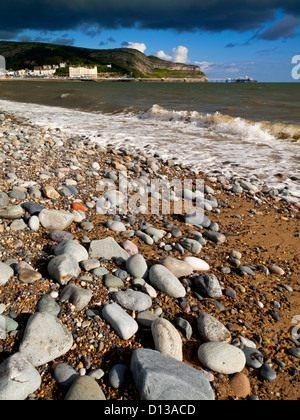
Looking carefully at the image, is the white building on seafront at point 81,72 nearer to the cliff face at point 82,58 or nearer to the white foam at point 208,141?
the cliff face at point 82,58

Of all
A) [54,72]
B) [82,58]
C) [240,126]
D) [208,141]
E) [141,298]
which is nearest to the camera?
[141,298]

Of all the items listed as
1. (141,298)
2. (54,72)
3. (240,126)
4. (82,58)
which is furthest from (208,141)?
(82,58)

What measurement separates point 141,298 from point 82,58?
145756 mm

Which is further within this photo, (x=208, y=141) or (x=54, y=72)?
(x=54, y=72)

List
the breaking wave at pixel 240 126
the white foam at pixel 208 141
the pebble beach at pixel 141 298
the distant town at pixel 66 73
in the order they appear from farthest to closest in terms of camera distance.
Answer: the distant town at pixel 66 73 < the breaking wave at pixel 240 126 < the white foam at pixel 208 141 < the pebble beach at pixel 141 298

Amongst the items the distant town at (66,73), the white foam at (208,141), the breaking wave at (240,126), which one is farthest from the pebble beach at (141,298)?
the distant town at (66,73)

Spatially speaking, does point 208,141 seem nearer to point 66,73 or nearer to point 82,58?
point 66,73

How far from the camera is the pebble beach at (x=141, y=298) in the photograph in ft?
4.88

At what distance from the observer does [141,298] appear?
6.64 feet

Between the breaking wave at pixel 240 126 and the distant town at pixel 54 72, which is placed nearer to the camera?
the breaking wave at pixel 240 126

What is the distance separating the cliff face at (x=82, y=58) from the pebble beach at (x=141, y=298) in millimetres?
126835

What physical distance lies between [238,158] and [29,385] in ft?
18.0

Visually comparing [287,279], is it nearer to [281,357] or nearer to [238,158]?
[281,357]

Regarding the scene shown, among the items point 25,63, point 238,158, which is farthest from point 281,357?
point 25,63
